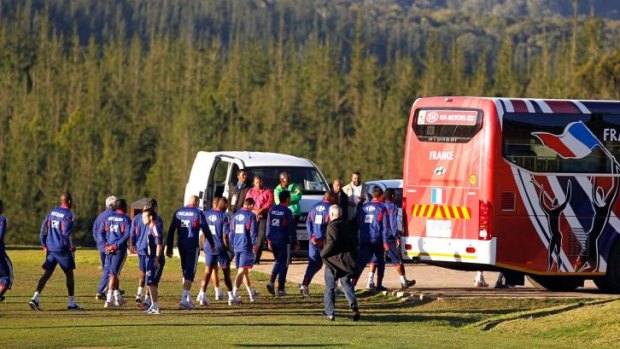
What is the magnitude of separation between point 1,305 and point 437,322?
7268 mm

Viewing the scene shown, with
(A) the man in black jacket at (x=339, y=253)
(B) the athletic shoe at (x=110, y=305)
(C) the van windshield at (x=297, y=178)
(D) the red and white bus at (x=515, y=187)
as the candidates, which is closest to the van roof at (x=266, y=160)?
(C) the van windshield at (x=297, y=178)

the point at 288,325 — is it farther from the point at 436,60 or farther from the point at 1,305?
the point at 436,60

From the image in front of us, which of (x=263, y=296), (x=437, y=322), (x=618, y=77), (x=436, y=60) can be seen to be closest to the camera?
(x=437, y=322)

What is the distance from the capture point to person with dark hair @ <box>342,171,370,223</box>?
25.6 metres

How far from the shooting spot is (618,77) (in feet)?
267

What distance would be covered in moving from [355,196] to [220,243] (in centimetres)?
446

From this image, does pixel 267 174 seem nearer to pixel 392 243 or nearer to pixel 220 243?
pixel 392 243

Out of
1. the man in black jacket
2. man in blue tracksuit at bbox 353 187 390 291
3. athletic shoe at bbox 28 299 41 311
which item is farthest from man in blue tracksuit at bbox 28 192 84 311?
man in blue tracksuit at bbox 353 187 390 291

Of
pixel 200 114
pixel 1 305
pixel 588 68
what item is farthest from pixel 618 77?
pixel 1 305

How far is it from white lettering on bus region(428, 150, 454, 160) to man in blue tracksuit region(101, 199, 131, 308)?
5.39 metres

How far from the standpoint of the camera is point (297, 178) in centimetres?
3152

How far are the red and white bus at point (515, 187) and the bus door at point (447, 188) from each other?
0.02 m

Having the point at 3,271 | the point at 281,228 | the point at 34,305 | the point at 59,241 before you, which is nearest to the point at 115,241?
the point at 59,241

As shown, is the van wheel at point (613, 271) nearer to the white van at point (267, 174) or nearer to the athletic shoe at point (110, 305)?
the white van at point (267, 174)
